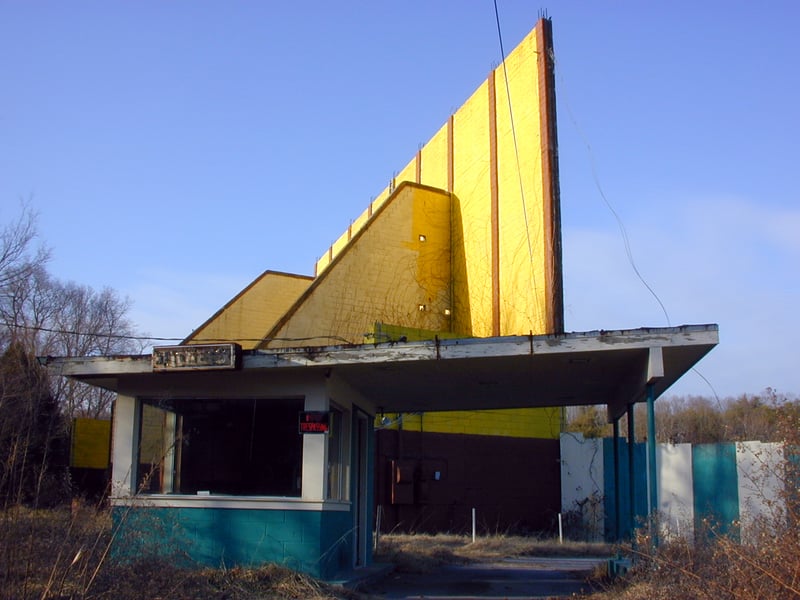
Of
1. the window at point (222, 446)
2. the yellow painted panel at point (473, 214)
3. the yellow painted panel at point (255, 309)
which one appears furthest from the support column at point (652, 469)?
the yellow painted panel at point (255, 309)

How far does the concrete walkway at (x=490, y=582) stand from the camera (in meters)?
11.8

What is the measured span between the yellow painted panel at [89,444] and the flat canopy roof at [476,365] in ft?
56.7

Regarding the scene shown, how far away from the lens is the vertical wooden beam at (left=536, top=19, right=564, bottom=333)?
16234 millimetres

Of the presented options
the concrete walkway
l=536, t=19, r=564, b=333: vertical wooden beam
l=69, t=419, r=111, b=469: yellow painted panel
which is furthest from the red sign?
l=69, t=419, r=111, b=469: yellow painted panel

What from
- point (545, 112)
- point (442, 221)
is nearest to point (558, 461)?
point (442, 221)

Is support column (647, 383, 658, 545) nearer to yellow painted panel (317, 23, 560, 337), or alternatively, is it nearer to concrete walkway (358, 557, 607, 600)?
concrete walkway (358, 557, 607, 600)

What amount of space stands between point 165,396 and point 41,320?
35049 millimetres

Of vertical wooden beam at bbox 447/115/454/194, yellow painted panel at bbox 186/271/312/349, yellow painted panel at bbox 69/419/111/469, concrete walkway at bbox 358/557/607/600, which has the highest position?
vertical wooden beam at bbox 447/115/454/194

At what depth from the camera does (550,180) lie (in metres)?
16.5

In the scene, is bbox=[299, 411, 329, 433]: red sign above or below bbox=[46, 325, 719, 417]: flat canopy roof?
below

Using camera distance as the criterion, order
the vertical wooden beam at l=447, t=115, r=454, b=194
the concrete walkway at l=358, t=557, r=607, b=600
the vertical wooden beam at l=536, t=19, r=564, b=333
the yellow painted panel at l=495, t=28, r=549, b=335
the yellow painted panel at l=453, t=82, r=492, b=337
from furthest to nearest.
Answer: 1. the vertical wooden beam at l=447, t=115, r=454, b=194
2. the yellow painted panel at l=453, t=82, r=492, b=337
3. the yellow painted panel at l=495, t=28, r=549, b=335
4. the vertical wooden beam at l=536, t=19, r=564, b=333
5. the concrete walkway at l=358, t=557, r=607, b=600

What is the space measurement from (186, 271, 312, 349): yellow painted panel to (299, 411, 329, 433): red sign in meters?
12.4

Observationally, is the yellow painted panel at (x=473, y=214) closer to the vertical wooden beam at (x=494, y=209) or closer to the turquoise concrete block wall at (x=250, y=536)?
the vertical wooden beam at (x=494, y=209)

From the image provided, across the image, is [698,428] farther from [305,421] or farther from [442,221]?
[305,421]
